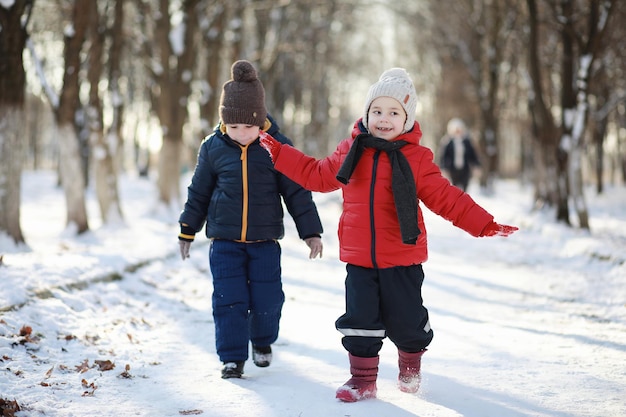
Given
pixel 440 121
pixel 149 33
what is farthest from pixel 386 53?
pixel 149 33

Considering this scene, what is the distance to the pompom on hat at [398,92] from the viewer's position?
3766 millimetres

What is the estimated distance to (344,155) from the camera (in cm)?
377

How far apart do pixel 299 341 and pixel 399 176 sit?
2.03m

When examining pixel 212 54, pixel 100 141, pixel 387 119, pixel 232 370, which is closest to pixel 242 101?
pixel 387 119

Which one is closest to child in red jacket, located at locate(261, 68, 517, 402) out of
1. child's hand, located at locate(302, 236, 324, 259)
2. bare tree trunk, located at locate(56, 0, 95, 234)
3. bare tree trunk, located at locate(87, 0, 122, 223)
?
child's hand, located at locate(302, 236, 324, 259)

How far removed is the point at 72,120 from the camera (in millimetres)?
11211

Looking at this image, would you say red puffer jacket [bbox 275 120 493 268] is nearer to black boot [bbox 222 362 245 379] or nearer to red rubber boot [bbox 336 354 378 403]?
red rubber boot [bbox 336 354 378 403]

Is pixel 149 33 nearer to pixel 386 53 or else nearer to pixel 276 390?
pixel 276 390

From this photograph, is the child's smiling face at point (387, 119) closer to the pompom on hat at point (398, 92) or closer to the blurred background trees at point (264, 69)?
the pompom on hat at point (398, 92)

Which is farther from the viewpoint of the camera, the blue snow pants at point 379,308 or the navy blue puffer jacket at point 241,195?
the navy blue puffer jacket at point 241,195

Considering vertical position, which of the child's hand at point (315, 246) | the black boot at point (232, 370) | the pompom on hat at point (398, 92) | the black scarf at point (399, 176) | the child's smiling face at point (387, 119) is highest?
the pompom on hat at point (398, 92)

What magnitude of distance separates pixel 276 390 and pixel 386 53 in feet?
153

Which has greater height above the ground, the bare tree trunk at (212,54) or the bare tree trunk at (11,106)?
the bare tree trunk at (212,54)

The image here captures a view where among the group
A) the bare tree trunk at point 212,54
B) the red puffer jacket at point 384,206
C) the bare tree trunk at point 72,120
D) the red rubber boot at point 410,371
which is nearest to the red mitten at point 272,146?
the red puffer jacket at point 384,206
